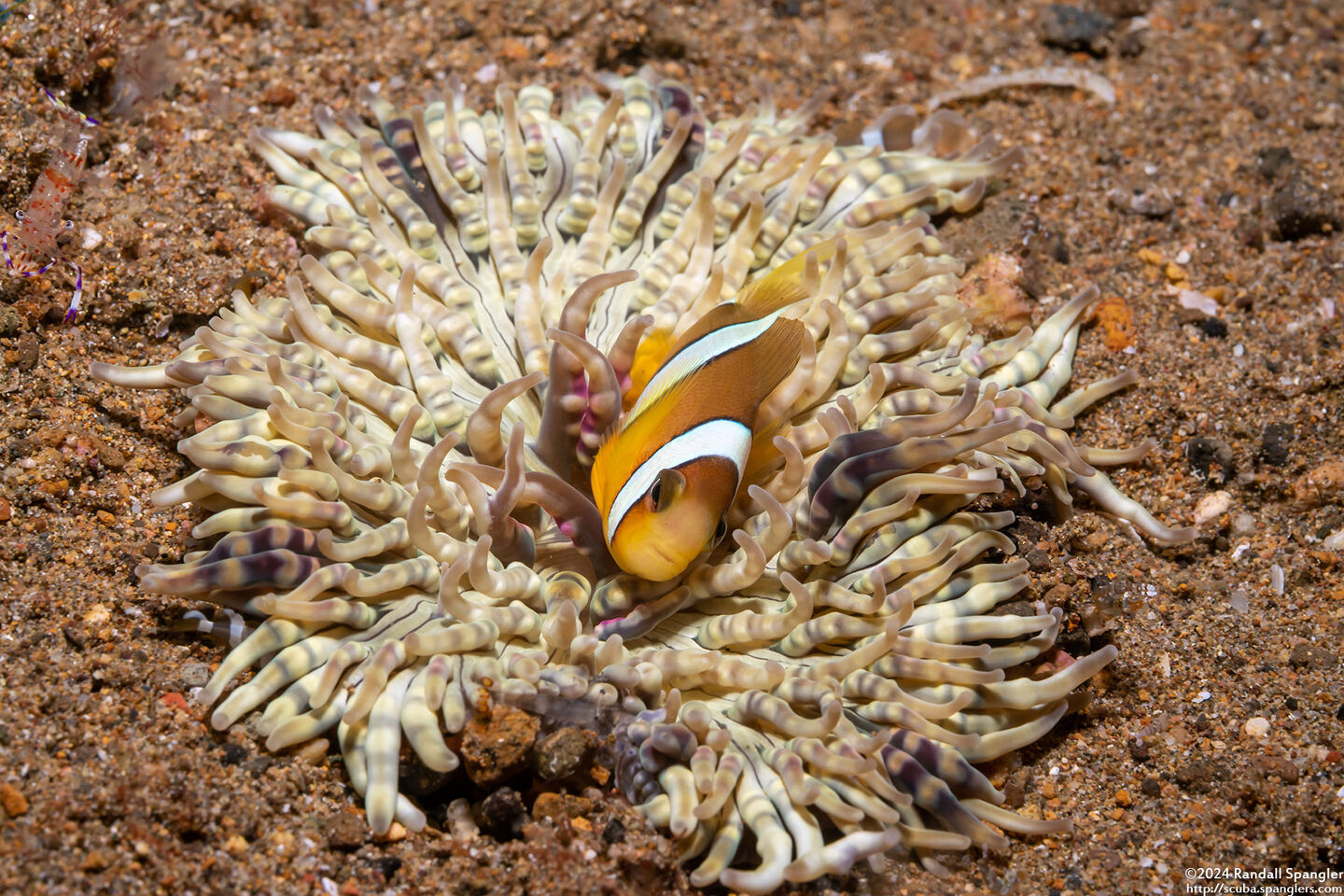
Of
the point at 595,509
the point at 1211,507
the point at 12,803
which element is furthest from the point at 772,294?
the point at 12,803

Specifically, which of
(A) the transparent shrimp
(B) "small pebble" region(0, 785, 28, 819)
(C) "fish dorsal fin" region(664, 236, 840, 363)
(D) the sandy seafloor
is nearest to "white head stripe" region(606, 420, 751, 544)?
(C) "fish dorsal fin" region(664, 236, 840, 363)

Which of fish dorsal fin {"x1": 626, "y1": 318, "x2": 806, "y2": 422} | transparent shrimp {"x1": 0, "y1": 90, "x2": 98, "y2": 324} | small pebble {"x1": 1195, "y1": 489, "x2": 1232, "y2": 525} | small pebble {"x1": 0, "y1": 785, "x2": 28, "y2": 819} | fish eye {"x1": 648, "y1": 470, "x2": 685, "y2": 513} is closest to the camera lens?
small pebble {"x1": 0, "y1": 785, "x2": 28, "y2": 819}

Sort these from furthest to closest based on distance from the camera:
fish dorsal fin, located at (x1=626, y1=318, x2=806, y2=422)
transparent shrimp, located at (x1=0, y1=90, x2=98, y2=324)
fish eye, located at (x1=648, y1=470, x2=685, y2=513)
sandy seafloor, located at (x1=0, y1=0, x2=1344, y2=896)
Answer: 1. transparent shrimp, located at (x1=0, y1=90, x2=98, y2=324)
2. fish dorsal fin, located at (x1=626, y1=318, x2=806, y2=422)
3. sandy seafloor, located at (x1=0, y1=0, x2=1344, y2=896)
4. fish eye, located at (x1=648, y1=470, x2=685, y2=513)

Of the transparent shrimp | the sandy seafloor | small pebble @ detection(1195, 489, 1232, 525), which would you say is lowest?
small pebble @ detection(1195, 489, 1232, 525)

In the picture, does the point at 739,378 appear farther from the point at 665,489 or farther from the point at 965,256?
the point at 965,256

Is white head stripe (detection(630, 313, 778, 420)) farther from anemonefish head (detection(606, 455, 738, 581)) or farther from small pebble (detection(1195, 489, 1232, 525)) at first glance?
small pebble (detection(1195, 489, 1232, 525))

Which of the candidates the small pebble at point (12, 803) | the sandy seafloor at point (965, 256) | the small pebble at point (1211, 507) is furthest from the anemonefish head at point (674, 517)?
the small pebble at point (1211, 507)

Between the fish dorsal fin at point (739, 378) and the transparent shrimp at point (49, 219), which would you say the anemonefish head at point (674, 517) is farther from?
the transparent shrimp at point (49, 219)

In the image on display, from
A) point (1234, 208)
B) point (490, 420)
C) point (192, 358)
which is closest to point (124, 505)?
point (192, 358)

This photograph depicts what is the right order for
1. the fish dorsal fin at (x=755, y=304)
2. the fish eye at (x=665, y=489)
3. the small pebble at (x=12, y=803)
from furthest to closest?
the fish dorsal fin at (x=755, y=304) < the fish eye at (x=665, y=489) < the small pebble at (x=12, y=803)
